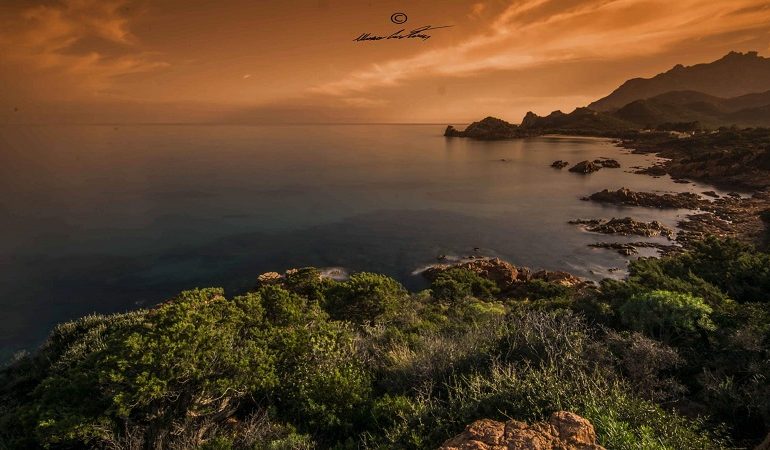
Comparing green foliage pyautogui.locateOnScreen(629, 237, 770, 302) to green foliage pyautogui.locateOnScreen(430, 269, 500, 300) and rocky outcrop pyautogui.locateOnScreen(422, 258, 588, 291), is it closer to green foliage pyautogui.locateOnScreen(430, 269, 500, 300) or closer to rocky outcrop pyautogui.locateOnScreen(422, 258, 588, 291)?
rocky outcrop pyautogui.locateOnScreen(422, 258, 588, 291)

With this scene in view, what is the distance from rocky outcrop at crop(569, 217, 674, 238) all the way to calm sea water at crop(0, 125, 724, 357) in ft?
11.7

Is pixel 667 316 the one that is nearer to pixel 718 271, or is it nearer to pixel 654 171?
pixel 718 271

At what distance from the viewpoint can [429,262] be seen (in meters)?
46.2

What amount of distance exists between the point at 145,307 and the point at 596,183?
318 ft

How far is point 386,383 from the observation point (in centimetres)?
1202

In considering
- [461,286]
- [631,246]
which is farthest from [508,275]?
[631,246]

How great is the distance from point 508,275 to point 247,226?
4226 cm

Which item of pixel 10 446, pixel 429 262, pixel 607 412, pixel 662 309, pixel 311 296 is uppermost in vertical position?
pixel 607 412

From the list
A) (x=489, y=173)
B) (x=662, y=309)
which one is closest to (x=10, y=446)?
(x=662, y=309)

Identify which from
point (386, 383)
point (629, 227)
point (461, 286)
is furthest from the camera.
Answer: point (629, 227)

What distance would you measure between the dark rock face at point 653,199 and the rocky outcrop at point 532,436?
77.4 m

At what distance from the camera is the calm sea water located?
40.5 meters

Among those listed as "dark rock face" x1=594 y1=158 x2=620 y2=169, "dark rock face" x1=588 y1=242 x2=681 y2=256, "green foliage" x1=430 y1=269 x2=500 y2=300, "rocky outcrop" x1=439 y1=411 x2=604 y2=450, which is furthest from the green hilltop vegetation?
"dark rock face" x1=594 y1=158 x2=620 y2=169

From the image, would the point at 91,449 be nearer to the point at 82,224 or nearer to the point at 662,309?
the point at 662,309
